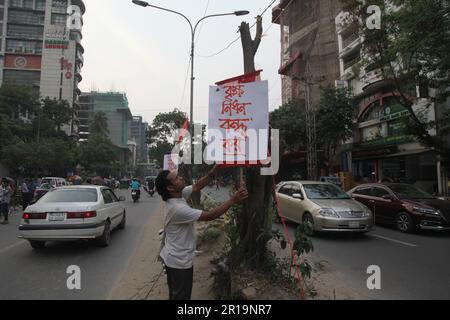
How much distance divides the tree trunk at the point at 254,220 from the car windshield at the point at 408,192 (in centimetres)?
682

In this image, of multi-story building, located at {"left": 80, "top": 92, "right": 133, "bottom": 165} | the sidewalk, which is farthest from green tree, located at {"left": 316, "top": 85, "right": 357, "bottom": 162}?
multi-story building, located at {"left": 80, "top": 92, "right": 133, "bottom": 165}

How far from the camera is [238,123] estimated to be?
4031 millimetres

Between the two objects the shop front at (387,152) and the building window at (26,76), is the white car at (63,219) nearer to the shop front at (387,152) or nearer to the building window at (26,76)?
the shop front at (387,152)

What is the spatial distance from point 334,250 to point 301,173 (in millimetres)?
24304

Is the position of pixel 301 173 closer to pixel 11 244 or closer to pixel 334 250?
pixel 334 250

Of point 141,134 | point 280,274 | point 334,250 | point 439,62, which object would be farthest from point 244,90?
point 141,134

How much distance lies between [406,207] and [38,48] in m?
69.7

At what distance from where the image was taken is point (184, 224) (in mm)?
2996

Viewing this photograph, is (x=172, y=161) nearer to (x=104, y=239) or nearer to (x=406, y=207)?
(x=104, y=239)

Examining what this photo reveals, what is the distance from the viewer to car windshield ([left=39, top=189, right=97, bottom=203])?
7.11 m

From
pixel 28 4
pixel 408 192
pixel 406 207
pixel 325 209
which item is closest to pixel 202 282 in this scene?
pixel 325 209

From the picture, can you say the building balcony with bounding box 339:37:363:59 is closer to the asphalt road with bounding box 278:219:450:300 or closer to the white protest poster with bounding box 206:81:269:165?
the asphalt road with bounding box 278:219:450:300

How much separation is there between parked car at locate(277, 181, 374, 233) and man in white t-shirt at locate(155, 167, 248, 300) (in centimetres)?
504
